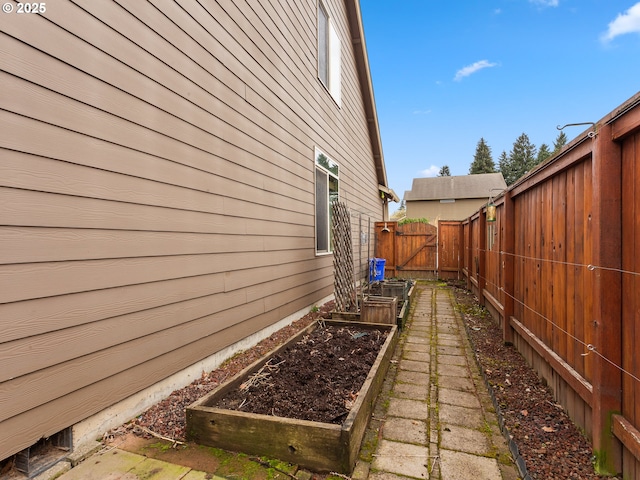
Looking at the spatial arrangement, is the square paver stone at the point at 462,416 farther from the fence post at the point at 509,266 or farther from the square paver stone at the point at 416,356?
the fence post at the point at 509,266

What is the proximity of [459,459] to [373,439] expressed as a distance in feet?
1.62

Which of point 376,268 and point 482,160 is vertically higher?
point 482,160

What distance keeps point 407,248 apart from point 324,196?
544 centimetres

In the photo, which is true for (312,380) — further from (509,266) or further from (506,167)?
(506,167)

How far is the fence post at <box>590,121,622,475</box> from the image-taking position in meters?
1.60

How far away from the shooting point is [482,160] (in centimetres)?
4544

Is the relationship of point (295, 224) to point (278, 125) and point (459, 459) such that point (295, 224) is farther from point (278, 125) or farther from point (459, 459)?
point (459, 459)

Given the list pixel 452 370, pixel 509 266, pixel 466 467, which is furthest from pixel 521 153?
pixel 466 467

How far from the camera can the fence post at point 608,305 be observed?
1.60 m

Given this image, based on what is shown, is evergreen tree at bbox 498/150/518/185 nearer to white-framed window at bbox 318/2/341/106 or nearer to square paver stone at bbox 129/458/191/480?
white-framed window at bbox 318/2/341/106

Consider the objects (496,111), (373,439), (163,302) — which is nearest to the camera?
(373,439)

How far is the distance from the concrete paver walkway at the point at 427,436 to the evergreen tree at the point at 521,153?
168ft

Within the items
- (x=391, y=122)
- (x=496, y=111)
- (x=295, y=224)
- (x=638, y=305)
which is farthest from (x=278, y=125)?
(x=496, y=111)

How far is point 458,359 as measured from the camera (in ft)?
11.4
